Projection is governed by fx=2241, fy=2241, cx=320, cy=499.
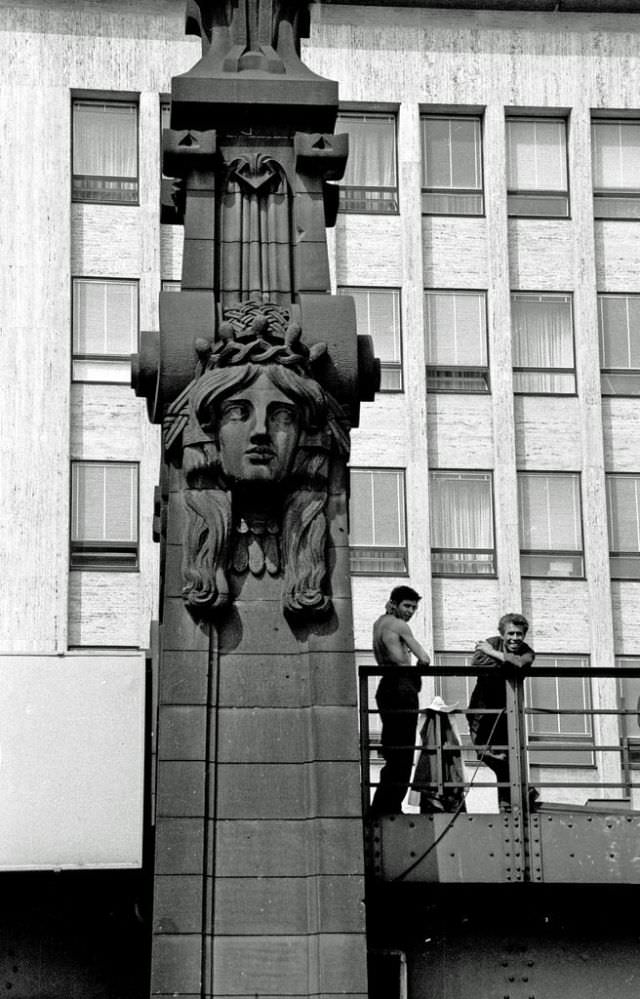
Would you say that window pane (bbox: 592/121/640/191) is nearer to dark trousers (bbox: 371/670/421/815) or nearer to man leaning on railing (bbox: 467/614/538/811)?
man leaning on railing (bbox: 467/614/538/811)

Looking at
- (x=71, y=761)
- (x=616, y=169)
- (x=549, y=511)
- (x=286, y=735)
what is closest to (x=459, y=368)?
(x=549, y=511)

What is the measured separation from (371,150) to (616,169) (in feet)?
21.5

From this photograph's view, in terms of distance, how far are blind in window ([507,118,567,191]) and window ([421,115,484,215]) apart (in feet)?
3.25

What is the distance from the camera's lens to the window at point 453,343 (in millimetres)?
56625

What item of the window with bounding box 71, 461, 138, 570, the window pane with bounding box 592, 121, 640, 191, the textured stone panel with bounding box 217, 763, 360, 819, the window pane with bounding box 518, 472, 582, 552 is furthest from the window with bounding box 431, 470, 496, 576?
the textured stone panel with bounding box 217, 763, 360, 819

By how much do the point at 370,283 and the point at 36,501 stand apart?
395 inches

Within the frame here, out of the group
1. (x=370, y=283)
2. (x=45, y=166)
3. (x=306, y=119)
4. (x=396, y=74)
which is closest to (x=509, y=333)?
(x=370, y=283)

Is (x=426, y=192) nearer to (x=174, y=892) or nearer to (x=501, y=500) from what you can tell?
(x=501, y=500)

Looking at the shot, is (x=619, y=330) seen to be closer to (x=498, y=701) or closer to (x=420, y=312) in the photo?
(x=420, y=312)

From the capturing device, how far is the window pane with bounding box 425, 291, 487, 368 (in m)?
56.7

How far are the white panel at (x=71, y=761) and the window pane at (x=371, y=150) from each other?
118 ft

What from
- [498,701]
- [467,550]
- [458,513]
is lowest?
[498,701]

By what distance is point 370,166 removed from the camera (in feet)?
188

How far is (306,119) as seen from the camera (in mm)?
21188
